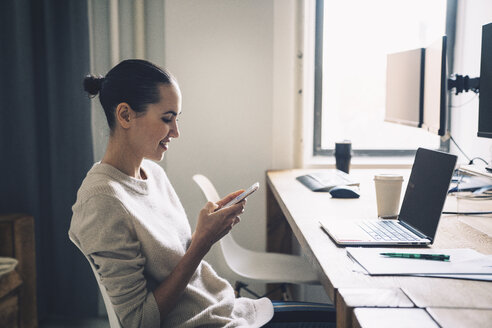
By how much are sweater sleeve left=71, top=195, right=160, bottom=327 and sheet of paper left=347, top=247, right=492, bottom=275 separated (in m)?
0.45

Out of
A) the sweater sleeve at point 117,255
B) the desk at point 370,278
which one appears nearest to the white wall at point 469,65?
the desk at point 370,278

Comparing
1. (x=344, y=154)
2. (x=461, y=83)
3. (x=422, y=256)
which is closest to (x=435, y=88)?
(x=461, y=83)

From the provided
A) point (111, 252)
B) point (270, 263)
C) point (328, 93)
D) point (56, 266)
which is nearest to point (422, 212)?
point (111, 252)

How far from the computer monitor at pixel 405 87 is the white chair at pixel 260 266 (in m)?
0.74

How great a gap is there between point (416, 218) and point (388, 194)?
0.18m

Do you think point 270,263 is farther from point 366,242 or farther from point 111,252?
point 111,252

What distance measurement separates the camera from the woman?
960 millimetres

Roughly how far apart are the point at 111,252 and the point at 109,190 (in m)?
0.13

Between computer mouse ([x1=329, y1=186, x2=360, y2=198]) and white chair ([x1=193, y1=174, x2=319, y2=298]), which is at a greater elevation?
computer mouse ([x1=329, y1=186, x2=360, y2=198])

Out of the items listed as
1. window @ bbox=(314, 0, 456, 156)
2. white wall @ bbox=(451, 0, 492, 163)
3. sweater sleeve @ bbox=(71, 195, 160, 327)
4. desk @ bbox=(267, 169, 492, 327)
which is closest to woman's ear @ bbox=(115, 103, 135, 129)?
sweater sleeve @ bbox=(71, 195, 160, 327)

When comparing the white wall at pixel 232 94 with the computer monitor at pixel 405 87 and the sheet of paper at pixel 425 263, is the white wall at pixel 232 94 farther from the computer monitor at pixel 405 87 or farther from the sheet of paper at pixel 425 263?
the sheet of paper at pixel 425 263

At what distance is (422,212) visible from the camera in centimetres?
112

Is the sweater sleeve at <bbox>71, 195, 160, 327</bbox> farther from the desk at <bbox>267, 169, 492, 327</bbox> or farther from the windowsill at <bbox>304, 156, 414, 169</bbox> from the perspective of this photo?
the windowsill at <bbox>304, 156, 414, 169</bbox>

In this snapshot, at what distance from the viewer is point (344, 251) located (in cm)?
100
